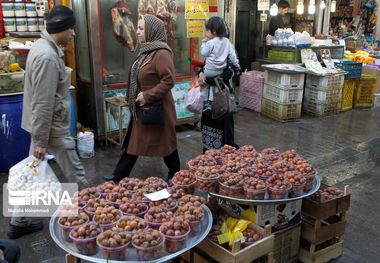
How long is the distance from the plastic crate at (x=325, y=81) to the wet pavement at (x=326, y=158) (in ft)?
2.31

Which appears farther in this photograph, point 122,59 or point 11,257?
point 122,59

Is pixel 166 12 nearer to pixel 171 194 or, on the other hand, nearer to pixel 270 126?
pixel 270 126

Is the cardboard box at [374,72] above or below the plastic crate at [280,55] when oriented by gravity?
below

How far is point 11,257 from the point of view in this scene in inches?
92.7

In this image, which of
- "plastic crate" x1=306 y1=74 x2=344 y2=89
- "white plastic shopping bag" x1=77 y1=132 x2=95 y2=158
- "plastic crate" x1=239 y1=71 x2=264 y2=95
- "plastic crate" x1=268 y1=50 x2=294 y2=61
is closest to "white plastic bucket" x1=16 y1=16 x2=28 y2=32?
"white plastic shopping bag" x1=77 y1=132 x2=95 y2=158

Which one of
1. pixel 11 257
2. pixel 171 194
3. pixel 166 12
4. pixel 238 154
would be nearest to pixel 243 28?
pixel 166 12

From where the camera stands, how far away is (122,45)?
240 inches

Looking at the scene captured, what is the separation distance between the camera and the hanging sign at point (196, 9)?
6.39m

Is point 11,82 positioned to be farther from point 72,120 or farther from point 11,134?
point 72,120

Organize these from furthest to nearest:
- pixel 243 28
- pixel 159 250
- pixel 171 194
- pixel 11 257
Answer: pixel 243 28
pixel 171 194
pixel 11 257
pixel 159 250

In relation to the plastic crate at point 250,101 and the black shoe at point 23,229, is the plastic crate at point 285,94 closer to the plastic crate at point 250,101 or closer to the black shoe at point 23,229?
the plastic crate at point 250,101

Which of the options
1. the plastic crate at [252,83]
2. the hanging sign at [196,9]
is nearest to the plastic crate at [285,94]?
the plastic crate at [252,83]

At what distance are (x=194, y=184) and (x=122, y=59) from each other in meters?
4.02

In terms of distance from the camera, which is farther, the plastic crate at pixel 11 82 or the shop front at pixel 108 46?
the shop front at pixel 108 46
